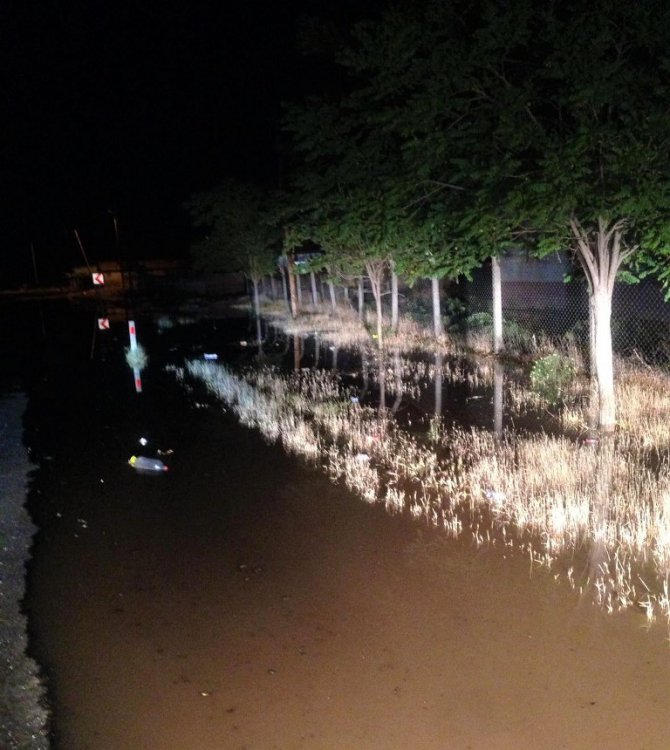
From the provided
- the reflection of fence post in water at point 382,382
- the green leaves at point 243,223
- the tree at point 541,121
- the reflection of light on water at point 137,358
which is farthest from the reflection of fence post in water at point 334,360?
the green leaves at point 243,223

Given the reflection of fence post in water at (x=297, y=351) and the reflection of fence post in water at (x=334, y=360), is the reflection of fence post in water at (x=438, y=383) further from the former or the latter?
the reflection of fence post in water at (x=297, y=351)

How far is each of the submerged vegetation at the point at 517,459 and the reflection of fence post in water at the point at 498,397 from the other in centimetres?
4

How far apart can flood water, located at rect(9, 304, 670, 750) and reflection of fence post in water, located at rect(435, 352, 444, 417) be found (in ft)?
12.6

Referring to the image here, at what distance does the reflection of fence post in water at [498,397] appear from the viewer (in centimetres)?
965

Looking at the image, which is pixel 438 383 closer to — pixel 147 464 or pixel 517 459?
pixel 517 459

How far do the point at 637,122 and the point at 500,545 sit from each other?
4.50 m

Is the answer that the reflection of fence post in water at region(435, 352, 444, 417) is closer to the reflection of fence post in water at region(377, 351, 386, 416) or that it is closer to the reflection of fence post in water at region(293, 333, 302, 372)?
the reflection of fence post in water at region(377, 351, 386, 416)

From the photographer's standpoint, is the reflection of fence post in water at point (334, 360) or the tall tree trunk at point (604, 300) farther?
the reflection of fence post in water at point (334, 360)

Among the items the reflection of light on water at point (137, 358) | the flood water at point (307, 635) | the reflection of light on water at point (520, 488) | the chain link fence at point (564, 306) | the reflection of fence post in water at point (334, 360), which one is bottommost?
the flood water at point (307, 635)

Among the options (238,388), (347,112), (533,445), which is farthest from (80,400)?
(533,445)

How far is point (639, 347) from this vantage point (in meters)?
14.1

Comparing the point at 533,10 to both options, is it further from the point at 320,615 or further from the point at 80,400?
the point at 80,400

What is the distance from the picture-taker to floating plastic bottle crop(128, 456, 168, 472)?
8734 mm

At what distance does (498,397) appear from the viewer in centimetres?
1157
